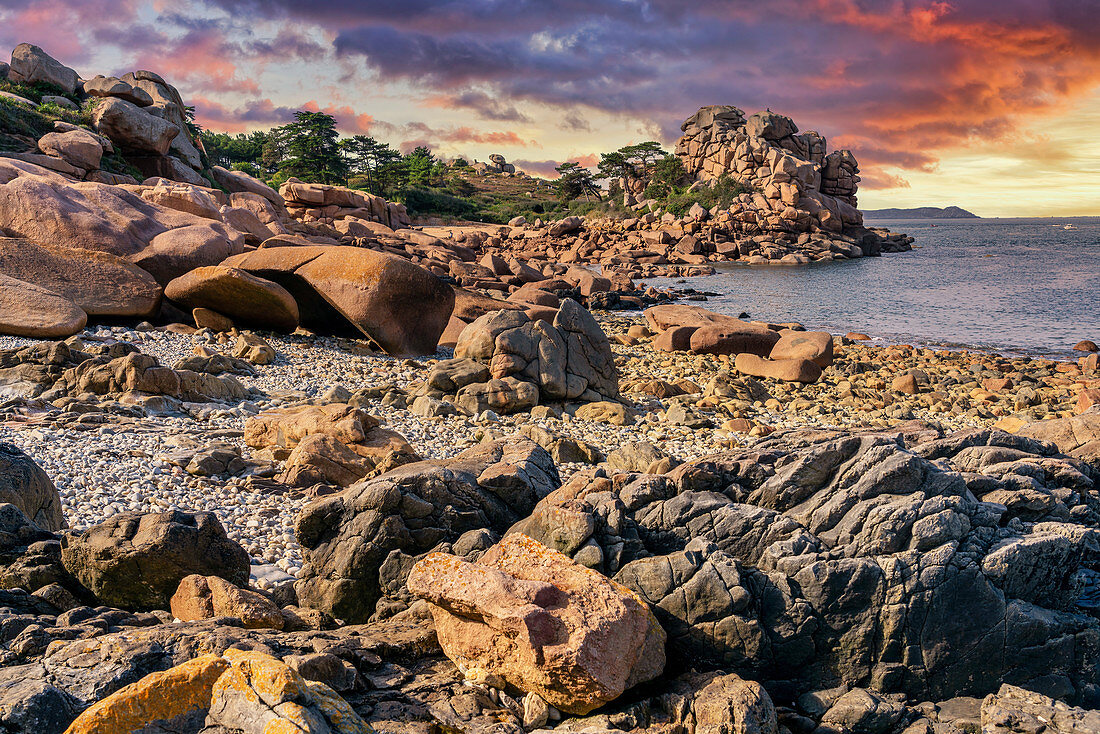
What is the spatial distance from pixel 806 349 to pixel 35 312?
16.5 m

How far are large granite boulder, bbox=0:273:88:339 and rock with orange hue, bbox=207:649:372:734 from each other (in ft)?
38.5

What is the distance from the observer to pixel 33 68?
32406 millimetres

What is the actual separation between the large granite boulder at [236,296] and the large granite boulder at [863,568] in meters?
11.0

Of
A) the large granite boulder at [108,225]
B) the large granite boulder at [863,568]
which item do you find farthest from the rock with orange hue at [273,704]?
the large granite boulder at [108,225]

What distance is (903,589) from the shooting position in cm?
431

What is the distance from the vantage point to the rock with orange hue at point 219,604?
14.1 feet

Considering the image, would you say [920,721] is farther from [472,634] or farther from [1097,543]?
[472,634]

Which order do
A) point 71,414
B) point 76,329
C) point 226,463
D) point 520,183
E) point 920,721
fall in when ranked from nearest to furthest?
1. point 920,721
2. point 226,463
3. point 71,414
4. point 76,329
5. point 520,183

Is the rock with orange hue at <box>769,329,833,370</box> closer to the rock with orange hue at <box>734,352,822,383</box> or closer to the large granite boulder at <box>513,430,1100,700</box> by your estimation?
the rock with orange hue at <box>734,352,822,383</box>

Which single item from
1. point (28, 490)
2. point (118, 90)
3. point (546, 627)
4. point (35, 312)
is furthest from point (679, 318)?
point (118, 90)

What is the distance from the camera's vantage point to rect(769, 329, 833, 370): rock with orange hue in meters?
16.9

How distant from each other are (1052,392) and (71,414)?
740 inches

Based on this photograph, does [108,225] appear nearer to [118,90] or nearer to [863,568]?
[863,568]

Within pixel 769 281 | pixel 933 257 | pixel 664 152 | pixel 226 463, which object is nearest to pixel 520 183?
pixel 664 152
